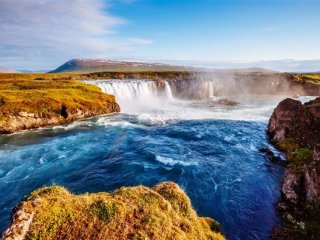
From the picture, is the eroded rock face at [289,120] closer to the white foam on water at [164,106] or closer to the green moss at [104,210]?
the white foam on water at [164,106]

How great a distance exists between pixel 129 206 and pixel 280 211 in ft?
48.9

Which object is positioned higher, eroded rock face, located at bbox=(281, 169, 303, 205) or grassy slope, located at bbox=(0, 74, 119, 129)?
grassy slope, located at bbox=(0, 74, 119, 129)

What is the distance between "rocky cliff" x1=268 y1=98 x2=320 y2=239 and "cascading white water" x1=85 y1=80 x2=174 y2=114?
39988 mm

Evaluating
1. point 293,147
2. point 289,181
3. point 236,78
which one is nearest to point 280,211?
point 289,181

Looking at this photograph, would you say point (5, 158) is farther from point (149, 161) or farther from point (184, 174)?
point (184, 174)

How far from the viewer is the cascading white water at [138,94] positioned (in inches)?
3027

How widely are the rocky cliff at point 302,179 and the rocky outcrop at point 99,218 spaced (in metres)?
→ 9.66

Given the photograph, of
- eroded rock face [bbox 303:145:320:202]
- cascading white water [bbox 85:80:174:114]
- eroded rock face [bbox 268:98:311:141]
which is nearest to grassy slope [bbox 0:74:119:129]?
cascading white water [bbox 85:80:174:114]

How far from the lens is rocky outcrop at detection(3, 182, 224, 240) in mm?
9039

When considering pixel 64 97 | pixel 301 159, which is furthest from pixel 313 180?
pixel 64 97

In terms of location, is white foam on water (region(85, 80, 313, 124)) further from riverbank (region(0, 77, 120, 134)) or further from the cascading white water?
riverbank (region(0, 77, 120, 134))

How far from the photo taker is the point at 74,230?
9156mm

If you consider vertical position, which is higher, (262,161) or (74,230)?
(74,230)

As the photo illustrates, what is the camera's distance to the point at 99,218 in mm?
9664
